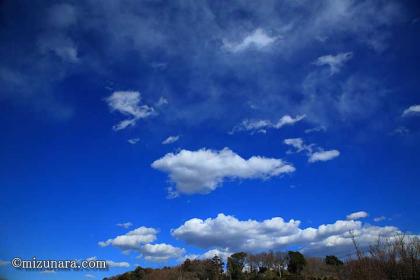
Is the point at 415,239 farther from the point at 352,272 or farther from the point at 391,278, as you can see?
the point at 352,272

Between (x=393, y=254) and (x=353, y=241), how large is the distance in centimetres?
323

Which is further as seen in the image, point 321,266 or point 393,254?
point 321,266

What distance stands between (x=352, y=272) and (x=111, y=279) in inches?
3708

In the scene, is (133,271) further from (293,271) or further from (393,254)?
(393,254)

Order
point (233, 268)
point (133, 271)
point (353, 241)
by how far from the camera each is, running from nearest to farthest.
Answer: point (353, 241), point (233, 268), point (133, 271)

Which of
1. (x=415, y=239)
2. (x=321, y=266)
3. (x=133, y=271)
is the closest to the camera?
(x=415, y=239)

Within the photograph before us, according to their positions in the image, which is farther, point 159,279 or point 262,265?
point 262,265

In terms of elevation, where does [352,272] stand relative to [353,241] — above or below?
below

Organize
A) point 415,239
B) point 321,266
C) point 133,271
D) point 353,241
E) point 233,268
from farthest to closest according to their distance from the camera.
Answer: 1. point 133,271
2. point 233,268
3. point 321,266
4. point 415,239
5. point 353,241

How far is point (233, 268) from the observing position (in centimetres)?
9188

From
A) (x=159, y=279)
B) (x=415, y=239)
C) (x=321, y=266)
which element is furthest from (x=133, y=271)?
(x=415, y=239)

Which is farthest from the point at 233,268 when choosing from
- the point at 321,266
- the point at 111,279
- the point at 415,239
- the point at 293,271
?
the point at 415,239

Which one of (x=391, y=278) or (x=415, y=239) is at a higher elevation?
(x=415, y=239)

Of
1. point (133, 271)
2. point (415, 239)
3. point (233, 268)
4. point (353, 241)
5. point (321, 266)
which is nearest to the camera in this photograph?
point (353, 241)
